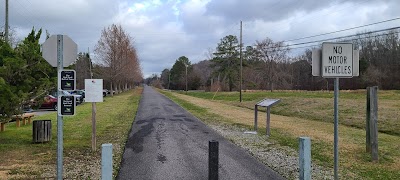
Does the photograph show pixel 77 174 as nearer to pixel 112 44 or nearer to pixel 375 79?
pixel 112 44

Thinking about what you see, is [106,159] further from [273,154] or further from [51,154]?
[273,154]

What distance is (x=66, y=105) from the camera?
558 cm

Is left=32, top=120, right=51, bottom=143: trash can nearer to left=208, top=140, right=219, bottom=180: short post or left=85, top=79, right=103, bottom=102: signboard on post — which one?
left=85, top=79, right=103, bottom=102: signboard on post

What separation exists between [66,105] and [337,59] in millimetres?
4338

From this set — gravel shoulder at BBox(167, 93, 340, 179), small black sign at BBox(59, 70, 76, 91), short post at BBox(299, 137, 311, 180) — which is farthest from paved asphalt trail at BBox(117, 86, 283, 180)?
small black sign at BBox(59, 70, 76, 91)

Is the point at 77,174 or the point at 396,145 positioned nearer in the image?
the point at 77,174

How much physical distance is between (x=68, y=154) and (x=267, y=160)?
4.59 metres

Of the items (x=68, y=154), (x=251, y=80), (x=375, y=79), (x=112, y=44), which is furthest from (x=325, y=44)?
(x=251, y=80)

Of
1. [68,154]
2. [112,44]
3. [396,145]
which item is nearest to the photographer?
[68,154]

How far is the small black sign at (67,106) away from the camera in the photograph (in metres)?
5.55

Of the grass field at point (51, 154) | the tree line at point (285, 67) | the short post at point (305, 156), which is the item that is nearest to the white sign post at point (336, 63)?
the short post at point (305, 156)

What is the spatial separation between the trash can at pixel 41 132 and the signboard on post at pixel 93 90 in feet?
5.77

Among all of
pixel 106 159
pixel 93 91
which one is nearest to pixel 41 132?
pixel 93 91

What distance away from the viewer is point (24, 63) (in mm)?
9328
